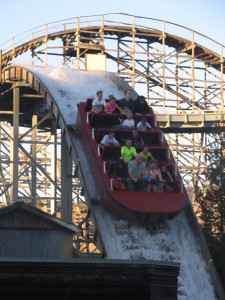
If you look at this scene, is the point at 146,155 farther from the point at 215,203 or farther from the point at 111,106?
the point at 215,203

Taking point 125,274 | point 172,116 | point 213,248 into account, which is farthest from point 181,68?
point 125,274

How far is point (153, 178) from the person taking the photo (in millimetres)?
19094

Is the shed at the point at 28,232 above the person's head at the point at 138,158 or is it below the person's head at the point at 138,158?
below

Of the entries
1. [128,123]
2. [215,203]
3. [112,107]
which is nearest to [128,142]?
[128,123]

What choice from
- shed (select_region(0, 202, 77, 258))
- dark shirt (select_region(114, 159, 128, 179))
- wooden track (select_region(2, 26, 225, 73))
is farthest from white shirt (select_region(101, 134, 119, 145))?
wooden track (select_region(2, 26, 225, 73))

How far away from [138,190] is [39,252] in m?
3.04

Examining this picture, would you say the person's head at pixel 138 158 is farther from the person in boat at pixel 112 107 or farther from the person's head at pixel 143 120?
the person in boat at pixel 112 107

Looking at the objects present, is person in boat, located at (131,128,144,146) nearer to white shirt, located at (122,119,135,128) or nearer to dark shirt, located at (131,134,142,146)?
dark shirt, located at (131,134,142,146)

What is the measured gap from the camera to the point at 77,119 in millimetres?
21938

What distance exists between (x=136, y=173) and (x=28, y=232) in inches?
120

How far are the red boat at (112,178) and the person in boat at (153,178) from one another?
161 millimetres

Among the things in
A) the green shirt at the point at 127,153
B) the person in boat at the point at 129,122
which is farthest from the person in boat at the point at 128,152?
the person in boat at the point at 129,122

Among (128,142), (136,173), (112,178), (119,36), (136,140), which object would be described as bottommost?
(112,178)

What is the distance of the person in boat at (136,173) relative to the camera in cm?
1888
